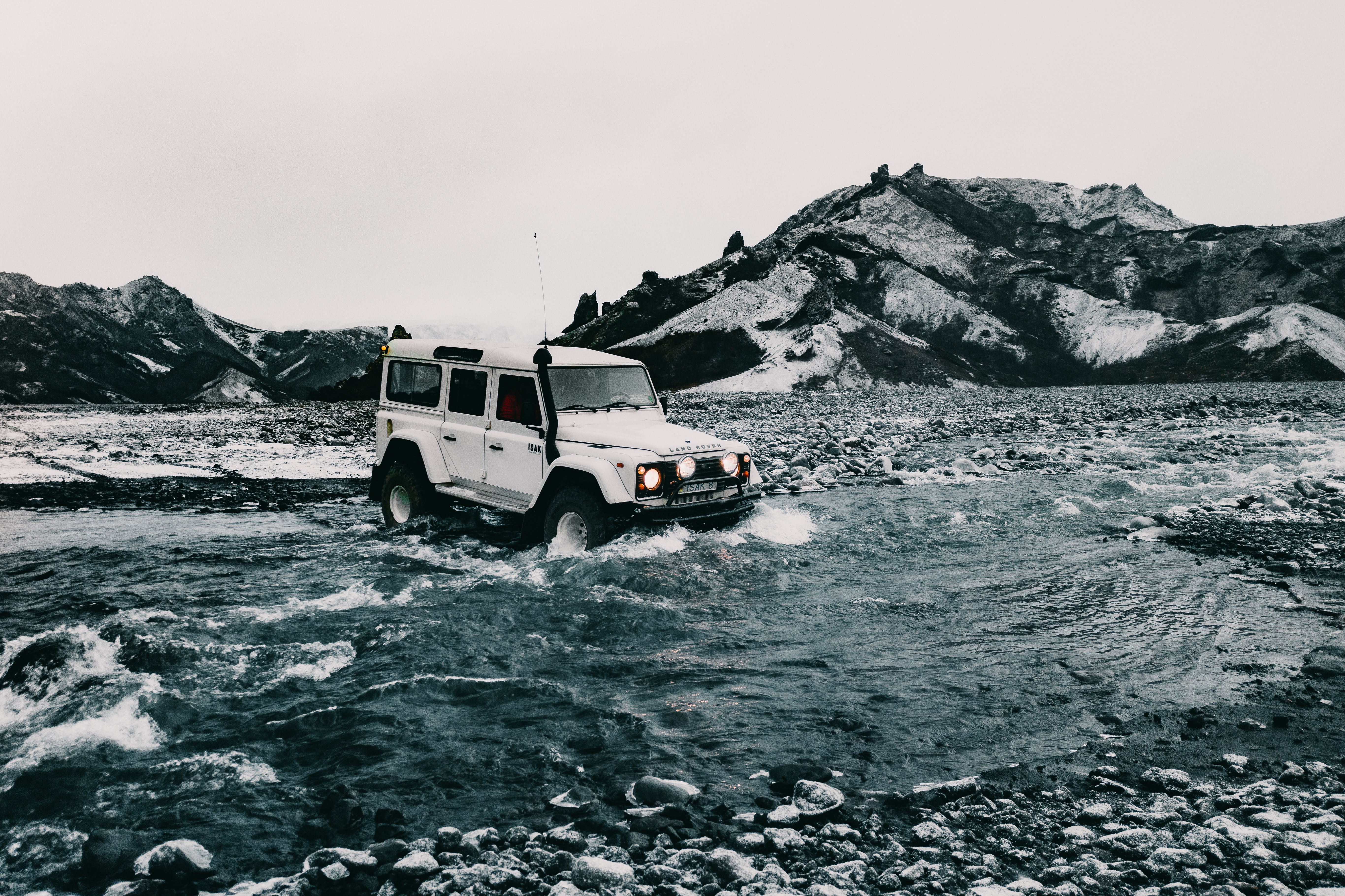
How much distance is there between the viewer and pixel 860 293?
4651 inches

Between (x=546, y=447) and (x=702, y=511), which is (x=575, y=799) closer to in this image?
(x=702, y=511)

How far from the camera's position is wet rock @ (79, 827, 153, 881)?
3799 millimetres

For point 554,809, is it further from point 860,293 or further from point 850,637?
point 860,293

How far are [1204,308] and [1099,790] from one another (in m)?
132

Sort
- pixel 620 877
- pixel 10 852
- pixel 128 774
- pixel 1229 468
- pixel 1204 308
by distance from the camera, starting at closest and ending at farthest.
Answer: pixel 620 877
pixel 10 852
pixel 128 774
pixel 1229 468
pixel 1204 308

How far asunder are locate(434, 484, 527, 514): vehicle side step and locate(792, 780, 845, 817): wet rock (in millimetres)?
6500

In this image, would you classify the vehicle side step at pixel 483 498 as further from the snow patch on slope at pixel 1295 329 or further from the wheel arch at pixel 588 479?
the snow patch on slope at pixel 1295 329

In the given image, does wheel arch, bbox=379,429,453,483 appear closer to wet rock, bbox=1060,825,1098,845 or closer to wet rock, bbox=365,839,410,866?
wet rock, bbox=365,839,410,866

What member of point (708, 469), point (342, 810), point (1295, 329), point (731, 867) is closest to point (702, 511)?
point (708, 469)

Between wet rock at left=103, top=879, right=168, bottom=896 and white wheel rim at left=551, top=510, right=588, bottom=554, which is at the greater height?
white wheel rim at left=551, top=510, right=588, bottom=554

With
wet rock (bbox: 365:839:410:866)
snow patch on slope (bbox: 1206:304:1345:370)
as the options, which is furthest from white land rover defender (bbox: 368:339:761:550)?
snow patch on slope (bbox: 1206:304:1345:370)

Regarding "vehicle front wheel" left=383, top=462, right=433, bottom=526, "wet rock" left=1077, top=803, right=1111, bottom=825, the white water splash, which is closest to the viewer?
"wet rock" left=1077, top=803, right=1111, bottom=825

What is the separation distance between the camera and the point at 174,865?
3785 mm

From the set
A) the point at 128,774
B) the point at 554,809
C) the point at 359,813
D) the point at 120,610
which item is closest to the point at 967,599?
the point at 554,809
